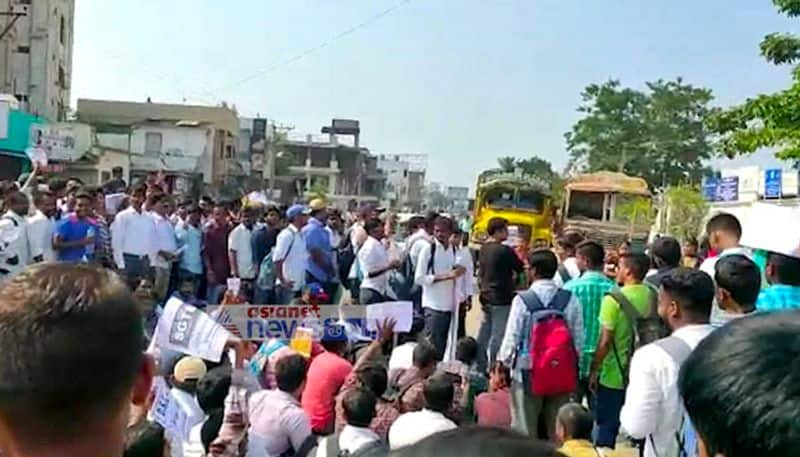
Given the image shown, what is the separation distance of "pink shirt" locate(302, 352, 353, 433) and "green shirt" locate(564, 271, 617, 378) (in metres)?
1.85

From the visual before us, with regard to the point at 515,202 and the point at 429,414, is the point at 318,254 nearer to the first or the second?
the point at 429,414

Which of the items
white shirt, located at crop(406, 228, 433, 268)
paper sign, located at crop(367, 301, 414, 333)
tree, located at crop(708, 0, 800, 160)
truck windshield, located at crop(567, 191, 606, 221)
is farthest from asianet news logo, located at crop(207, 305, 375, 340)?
truck windshield, located at crop(567, 191, 606, 221)

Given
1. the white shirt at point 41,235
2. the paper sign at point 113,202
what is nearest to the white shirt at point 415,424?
the white shirt at point 41,235

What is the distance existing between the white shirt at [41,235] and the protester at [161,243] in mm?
1964

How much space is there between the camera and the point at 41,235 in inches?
385

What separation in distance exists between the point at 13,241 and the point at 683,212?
31.2 m

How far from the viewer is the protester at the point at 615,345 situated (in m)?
6.59

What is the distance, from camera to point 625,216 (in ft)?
92.5

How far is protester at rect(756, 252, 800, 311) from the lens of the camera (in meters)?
5.45

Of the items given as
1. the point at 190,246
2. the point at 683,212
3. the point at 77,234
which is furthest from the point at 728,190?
the point at 77,234

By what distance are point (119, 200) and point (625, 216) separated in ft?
56.6

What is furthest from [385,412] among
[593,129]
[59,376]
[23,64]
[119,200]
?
[593,129]

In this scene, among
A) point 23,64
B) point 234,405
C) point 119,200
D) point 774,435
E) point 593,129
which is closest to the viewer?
point 774,435

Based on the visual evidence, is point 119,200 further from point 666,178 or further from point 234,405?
point 666,178
